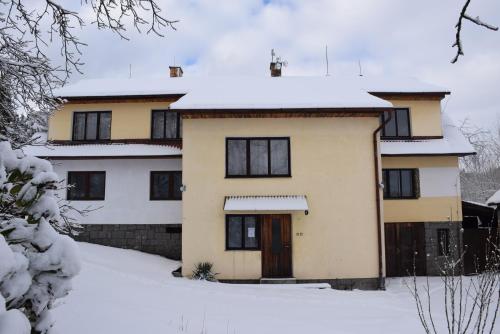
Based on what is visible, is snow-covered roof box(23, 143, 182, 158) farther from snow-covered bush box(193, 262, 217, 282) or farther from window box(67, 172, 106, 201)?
snow-covered bush box(193, 262, 217, 282)

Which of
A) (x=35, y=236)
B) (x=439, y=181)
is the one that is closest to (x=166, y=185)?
(x=439, y=181)

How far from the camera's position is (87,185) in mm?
17875

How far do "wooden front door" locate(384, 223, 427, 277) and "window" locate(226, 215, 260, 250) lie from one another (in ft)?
21.4

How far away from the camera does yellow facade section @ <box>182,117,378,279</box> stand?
1418 centimetres

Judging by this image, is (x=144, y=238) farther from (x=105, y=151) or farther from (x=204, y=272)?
(x=204, y=272)

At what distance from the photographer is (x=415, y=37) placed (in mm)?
4473

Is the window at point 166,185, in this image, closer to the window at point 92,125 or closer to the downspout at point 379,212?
the window at point 92,125

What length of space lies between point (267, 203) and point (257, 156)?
6.24 ft

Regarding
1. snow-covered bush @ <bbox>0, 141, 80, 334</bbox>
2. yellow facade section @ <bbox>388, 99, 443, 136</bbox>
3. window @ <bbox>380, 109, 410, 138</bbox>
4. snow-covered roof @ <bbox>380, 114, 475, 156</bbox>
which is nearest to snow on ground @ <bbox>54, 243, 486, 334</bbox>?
snow-covered bush @ <bbox>0, 141, 80, 334</bbox>

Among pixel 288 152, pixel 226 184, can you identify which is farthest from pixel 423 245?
pixel 226 184

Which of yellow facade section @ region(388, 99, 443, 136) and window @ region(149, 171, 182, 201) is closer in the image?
window @ region(149, 171, 182, 201)

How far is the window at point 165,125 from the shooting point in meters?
18.6

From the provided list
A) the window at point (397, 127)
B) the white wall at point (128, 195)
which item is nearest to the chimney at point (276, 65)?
the window at point (397, 127)

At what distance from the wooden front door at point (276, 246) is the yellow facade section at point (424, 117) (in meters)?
8.37
